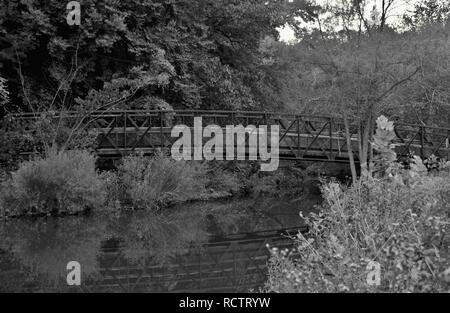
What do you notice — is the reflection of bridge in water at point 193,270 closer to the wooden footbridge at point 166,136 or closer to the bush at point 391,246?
the bush at point 391,246

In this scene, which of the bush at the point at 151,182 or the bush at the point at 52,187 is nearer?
the bush at the point at 52,187

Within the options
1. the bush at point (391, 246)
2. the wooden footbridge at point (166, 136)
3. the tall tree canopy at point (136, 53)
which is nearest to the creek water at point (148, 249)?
the bush at point (391, 246)

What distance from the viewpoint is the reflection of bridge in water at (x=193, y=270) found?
10.1m

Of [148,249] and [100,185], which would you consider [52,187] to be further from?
[148,249]

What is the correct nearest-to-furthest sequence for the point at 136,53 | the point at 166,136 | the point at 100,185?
1. the point at 100,185
2. the point at 166,136
3. the point at 136,53

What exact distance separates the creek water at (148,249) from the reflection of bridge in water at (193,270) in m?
0.02

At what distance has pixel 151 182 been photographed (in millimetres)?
19641

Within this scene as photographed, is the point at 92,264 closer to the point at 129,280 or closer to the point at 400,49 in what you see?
the point at 129,280

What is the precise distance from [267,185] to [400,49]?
8.41 m

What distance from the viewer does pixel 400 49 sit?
71.3ft

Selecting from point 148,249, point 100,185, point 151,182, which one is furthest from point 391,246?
point 151,182

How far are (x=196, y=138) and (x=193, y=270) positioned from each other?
450 inches

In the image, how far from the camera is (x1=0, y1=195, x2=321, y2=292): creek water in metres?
10.4

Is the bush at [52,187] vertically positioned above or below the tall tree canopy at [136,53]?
below
